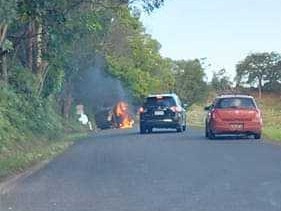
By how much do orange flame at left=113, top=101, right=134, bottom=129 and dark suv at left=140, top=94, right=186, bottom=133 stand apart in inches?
870

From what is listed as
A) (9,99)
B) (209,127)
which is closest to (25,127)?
(9,99)

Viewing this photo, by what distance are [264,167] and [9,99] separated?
1568 cm

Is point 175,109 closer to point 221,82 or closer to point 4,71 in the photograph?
point 4,71

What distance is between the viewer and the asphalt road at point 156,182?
1273 centimetres

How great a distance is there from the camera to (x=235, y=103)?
30.7 metres

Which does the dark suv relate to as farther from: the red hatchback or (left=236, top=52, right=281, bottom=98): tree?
(left=236, top=52, right=281, bottom=98): tree

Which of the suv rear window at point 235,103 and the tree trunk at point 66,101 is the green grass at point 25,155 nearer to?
the suv rear window at point 235,103

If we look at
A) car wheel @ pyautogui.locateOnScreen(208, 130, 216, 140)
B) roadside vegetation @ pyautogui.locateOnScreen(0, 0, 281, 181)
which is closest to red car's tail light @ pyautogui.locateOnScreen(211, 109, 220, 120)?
car wheel @ pyautogui.locateOnScreen(208, 130, 216, 140)

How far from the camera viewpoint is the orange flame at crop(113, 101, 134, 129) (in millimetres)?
61550

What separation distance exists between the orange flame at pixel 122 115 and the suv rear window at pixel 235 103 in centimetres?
3020

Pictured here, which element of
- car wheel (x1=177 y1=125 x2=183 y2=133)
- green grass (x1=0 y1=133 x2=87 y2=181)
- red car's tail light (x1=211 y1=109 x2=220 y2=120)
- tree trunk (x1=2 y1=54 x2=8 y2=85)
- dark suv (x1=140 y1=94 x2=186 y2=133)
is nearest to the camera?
green grass (x1=0 y1=133 x2=87 y2=181)

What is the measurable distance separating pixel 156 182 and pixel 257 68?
83.3 metres

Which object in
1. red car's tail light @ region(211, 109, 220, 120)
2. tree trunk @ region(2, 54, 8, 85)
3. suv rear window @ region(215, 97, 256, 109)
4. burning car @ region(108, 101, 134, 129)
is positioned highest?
tree trunk @ region(2, 54, 8, 85)

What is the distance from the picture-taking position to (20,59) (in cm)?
3794
